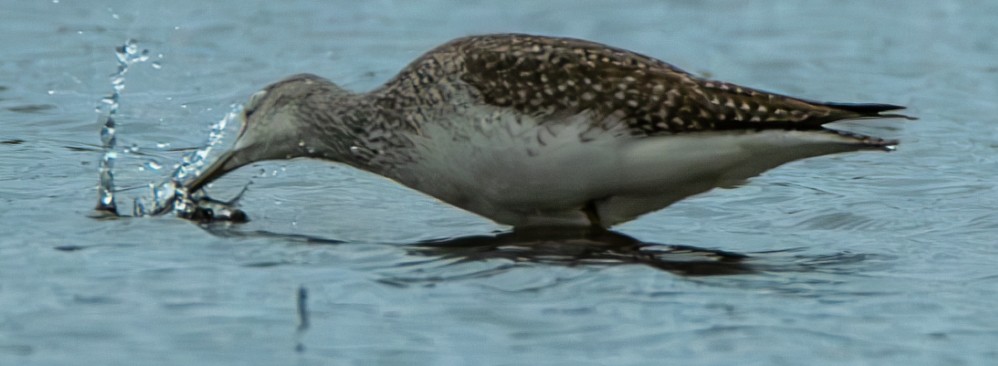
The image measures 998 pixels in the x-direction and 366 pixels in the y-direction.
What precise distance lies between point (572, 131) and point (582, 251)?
638mm

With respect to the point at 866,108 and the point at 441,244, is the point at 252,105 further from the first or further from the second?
the point at 866,108

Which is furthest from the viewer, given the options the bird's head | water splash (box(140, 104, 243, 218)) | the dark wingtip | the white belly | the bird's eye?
the bird's eye

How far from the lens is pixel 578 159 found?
779cm

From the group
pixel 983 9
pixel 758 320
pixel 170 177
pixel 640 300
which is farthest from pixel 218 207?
pixel 983 9

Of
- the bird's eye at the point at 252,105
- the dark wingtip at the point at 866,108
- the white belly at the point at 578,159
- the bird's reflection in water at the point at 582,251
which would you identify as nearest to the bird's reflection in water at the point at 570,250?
the bird's reflection in water at the point at 582,251

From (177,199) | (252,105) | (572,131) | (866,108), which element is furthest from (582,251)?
(177,199)

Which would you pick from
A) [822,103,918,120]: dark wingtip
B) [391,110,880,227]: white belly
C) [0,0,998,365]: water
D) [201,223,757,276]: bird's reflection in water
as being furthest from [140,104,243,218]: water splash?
[822,103,918,120]: dark wingtip

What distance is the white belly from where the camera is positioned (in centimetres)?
777

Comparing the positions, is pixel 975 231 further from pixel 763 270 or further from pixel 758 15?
pixel 758 15

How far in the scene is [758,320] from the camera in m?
6.67

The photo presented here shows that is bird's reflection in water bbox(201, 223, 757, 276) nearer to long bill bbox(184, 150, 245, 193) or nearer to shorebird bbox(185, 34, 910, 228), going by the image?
shorebird bbox(185, 34, 910, 228)

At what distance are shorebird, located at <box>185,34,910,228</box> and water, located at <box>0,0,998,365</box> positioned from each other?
0.98ft

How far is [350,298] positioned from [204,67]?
6.43 meters

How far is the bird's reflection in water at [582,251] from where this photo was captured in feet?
25.6
